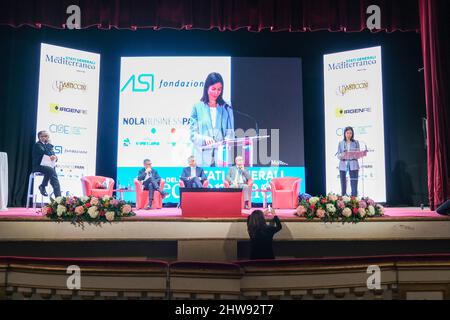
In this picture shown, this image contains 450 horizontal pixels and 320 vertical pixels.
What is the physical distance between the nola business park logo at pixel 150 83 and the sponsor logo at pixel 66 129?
1047 millimetres

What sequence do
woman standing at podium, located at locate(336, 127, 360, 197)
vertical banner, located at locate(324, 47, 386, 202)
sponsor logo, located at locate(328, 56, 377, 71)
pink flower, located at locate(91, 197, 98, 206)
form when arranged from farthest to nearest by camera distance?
sponsor logo, located at locate(328, 56, 377, 71)
vertical banner, located at locate(324, 47, 386, 202)
woman standing at podium, located at locate(336, 127, 360, 197)
pink flower, located at locate(91, 197, 98, 206)

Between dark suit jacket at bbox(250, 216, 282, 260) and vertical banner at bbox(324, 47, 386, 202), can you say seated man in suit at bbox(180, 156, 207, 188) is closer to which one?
vertical banner at bbox(324, 47, 386, 202)

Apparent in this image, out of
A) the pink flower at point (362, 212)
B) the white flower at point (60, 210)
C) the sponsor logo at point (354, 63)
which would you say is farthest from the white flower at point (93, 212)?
the sponsor logo at point (354, 63)

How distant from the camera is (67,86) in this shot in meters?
7.64

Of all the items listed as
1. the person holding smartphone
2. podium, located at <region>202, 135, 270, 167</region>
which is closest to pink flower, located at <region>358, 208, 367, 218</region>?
the person holding smartphone

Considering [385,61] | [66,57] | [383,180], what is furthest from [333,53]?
[66,57]

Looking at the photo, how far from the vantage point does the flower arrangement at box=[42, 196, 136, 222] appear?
4223 millimetres

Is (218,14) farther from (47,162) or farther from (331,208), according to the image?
(331,208)

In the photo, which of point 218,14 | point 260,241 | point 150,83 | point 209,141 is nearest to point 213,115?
point 209,141

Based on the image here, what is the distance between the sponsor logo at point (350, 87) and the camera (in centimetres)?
775

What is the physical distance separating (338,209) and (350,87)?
4.14 m

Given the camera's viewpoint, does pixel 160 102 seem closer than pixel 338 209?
No

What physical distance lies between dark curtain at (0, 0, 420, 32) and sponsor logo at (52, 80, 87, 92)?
1127 millimetres

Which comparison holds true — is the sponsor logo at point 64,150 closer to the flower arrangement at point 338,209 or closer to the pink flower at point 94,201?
the pink flower at point 94,201
